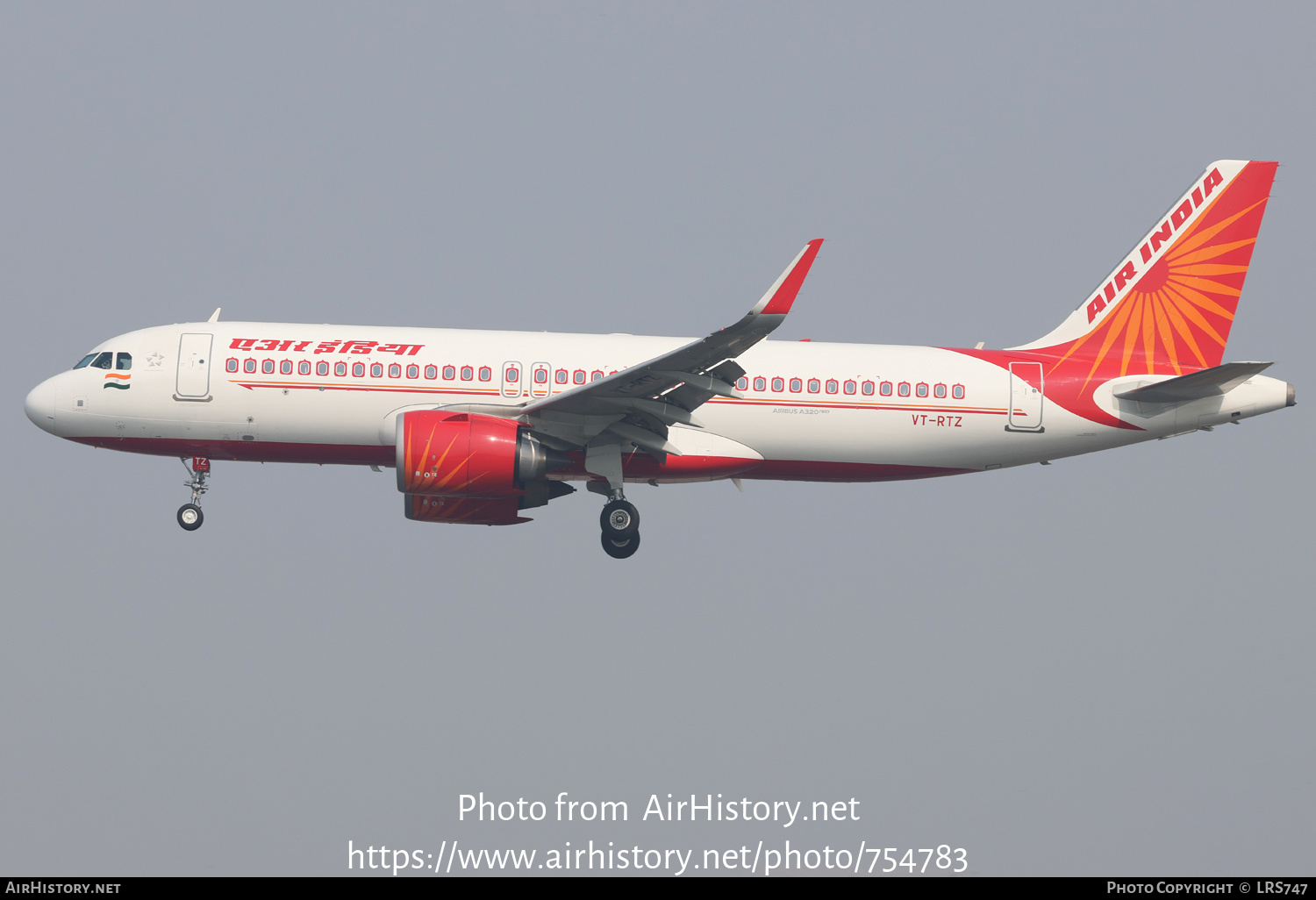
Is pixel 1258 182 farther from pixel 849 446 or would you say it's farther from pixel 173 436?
pixel 173 436

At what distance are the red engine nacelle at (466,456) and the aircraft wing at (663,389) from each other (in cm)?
66

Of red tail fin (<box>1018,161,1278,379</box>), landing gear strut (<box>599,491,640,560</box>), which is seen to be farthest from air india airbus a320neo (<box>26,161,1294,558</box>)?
red tail fin (<box>1018,161,1278,379</box>)

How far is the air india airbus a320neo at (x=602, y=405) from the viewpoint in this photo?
92.0 feet

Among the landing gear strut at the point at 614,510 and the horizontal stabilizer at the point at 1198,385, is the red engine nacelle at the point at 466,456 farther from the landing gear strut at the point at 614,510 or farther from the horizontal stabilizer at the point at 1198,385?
the horizontal stabilizer at the point at 1198,385

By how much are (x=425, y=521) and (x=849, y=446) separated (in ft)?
31.7

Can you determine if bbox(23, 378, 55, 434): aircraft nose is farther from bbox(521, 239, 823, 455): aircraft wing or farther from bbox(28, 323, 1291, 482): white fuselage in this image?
bbox(521, 239, 823, 455): aircraft wing

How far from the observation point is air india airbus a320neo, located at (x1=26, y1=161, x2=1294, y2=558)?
92.0ft

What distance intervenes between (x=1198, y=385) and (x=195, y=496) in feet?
71.4

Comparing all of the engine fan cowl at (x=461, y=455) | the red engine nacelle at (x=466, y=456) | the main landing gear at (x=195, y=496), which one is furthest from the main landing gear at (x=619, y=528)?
the main landing gear at (x=195, y=496)

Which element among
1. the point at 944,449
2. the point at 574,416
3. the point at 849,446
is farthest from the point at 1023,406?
the point at 574,416

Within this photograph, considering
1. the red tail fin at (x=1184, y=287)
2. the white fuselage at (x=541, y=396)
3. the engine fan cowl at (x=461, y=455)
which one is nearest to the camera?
the engine fan cowl at (x=461, y=455)

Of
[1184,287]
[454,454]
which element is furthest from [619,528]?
[1184,287]

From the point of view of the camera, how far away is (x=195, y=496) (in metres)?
30.1

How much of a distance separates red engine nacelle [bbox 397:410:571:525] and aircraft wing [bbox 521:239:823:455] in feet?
2.15
